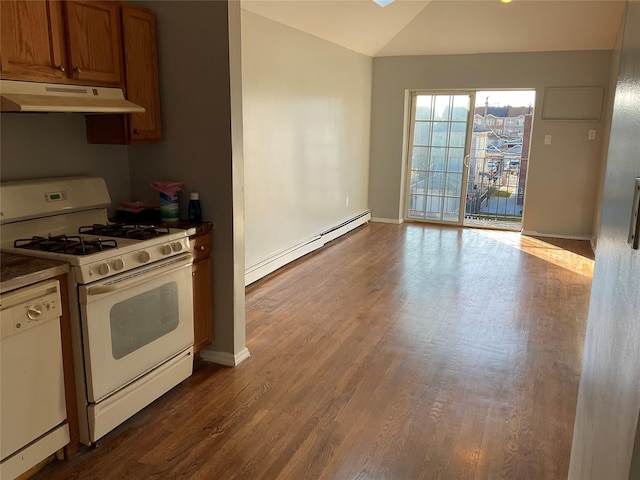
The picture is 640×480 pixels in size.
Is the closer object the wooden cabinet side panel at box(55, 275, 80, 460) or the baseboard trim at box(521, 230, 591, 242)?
the wooden cabinet side panel at box(55, 275, 80, 460)

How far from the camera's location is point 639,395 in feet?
2.66

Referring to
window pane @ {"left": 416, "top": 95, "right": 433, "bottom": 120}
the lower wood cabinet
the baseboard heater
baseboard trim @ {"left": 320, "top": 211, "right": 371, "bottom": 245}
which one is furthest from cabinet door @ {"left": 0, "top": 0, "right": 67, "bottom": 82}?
window pane @ {"left": 416, "top": 95, "right": 433, "bottom": 120}

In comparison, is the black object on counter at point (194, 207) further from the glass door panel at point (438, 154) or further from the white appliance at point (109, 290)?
the glass door panel at point (438, 154)

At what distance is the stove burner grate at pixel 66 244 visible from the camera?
7.51 ft

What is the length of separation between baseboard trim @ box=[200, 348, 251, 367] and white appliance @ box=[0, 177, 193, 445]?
286mm

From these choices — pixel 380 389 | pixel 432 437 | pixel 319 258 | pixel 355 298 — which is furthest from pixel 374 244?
pixel 432 437

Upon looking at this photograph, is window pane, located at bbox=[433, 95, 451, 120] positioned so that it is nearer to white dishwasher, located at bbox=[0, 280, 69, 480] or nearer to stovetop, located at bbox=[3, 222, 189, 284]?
stovetop, located at bbox=[3, 222, 189, 284]

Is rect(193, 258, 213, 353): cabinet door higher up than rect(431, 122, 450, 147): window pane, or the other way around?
rect(431, 122, 450, 147): window pane

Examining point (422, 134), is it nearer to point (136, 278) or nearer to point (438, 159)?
point (438, 159)

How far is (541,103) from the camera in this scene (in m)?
6.73

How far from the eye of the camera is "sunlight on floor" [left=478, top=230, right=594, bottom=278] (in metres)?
5.57

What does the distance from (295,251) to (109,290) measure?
3.34 meters

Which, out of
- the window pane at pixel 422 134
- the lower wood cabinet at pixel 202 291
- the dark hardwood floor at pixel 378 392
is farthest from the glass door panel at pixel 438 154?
Answer: the lower wood cabinet at pixel 202 291

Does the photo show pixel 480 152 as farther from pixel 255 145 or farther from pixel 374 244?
pixel 255 145
